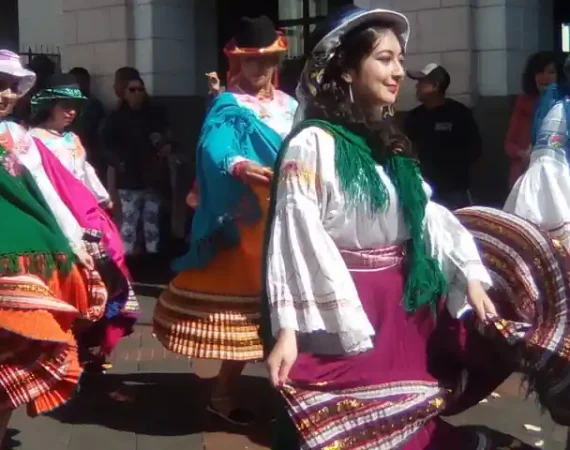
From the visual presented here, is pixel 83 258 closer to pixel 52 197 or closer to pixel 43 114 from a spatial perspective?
A: pixel 52 197

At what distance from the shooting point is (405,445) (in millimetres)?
2863

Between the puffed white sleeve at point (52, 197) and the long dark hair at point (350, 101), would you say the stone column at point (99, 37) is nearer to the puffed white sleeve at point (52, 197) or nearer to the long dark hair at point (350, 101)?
the puffed white sleeve at point (52, 197)

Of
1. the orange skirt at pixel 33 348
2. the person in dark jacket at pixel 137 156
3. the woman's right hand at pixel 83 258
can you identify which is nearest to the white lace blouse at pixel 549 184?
the woman's right hand at pixel 83 258

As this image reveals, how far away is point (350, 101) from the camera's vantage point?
3.00 metres

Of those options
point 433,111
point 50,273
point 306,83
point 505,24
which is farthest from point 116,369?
point 505,24

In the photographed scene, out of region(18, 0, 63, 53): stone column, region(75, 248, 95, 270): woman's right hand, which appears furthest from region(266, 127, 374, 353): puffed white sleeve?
region(18, 0, 63, 53): stone column

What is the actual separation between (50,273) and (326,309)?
1566 mm

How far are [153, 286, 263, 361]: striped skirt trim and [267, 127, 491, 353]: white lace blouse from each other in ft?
5.20

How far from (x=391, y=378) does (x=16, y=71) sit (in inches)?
85.0

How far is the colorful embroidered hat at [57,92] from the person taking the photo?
17.8 ft

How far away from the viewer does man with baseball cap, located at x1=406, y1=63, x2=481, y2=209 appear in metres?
6.98

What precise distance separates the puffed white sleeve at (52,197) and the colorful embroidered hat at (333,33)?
166 cm

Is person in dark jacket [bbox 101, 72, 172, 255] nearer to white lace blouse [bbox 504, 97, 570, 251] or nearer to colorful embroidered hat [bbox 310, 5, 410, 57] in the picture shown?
white lace blouse [bbox 504, 97, 570, 251]

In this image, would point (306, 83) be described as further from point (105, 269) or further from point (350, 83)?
point (105, 269)
